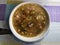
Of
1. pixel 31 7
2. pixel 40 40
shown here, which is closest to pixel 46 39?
pixel 40 40

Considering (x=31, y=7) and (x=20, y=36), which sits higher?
(x=31, y=7)

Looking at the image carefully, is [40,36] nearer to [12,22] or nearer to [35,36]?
[35,36]

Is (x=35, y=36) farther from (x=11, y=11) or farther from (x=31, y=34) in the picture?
(x=11, y=11)

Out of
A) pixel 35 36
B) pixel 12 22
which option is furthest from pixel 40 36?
pixel 12 22
